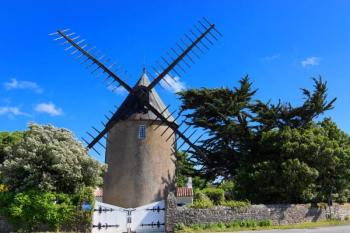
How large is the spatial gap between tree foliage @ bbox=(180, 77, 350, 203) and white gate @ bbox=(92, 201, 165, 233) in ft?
31.6

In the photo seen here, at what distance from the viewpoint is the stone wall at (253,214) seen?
25.0 m

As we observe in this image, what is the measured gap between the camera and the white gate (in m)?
24.7

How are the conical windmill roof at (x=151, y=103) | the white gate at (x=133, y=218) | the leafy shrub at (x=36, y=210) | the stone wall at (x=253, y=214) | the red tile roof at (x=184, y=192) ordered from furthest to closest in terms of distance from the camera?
the red tile roof at (x=184, y=192)
the conical windmill roof at (x=151, y=103)
the stone wall at (x=253, y=214)
the white gate at (x=133, y=218)
the leafy shrub at (x=36, y=210)

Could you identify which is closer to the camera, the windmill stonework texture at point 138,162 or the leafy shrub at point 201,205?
the leafy shrub at point 201,205

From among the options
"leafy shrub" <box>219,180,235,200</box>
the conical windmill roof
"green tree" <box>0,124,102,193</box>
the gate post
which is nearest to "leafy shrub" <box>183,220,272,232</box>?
the gate post

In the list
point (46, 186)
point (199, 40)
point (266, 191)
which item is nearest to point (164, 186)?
point (266, 191)

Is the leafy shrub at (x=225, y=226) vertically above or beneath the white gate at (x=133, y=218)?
beneath

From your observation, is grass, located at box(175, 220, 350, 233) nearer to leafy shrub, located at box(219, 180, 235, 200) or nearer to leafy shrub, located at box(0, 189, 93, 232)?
leafy shrub, located at box(0, 189, 93, 232)

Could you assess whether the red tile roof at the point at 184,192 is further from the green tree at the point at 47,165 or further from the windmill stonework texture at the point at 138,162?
the green tree at the point at 47,165

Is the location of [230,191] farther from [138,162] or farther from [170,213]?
[170,213]

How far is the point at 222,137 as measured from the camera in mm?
36281

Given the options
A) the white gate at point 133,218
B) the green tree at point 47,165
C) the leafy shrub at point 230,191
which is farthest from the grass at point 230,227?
the leafy shrub at point 230,191

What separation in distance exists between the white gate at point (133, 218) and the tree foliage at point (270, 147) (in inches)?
380

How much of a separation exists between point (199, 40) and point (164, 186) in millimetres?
12172
